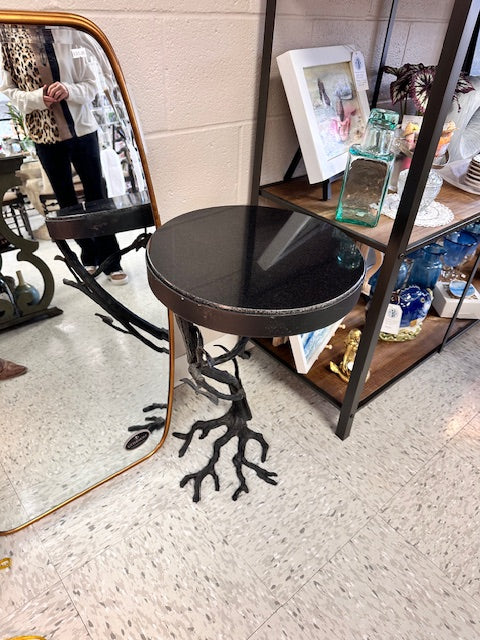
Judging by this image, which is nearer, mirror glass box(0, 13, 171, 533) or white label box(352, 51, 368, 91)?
mirror glass box(0, 13, 171, 533)

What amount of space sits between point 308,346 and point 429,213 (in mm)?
548

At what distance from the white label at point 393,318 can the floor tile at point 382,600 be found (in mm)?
710

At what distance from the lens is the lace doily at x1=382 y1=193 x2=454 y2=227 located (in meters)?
1.11

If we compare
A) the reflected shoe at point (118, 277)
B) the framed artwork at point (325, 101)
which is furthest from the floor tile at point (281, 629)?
the framed artwork at point (325, 101)

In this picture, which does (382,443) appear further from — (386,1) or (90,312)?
(386,1)

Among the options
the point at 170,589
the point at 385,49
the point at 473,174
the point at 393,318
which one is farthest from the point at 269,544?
the point at 385,49

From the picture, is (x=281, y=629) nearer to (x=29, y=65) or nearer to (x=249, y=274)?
(x=249, y=274)

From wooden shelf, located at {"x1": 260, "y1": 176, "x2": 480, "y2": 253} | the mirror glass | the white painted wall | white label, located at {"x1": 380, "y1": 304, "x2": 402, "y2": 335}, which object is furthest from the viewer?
white label, located at {"x1": 380, "y1": 304, "x2": 402, "y2": 335}

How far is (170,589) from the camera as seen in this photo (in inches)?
40.1

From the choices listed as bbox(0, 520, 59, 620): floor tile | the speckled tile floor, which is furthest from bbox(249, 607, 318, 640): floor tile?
bbox(0, 520, 59, 620): floor tile

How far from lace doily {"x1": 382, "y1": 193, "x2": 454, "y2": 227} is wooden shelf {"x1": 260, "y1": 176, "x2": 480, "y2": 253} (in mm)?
19

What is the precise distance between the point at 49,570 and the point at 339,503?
2.64ft

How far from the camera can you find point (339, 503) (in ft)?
4.02

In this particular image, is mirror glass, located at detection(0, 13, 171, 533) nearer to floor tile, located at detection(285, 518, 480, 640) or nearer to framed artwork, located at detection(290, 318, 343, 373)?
framed artwork, located at detection(290, 318, 343, 373)
